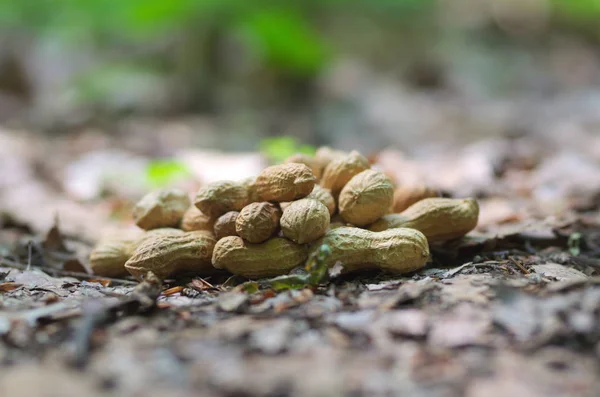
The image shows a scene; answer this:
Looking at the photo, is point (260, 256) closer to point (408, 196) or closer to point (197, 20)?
point (408, 196)

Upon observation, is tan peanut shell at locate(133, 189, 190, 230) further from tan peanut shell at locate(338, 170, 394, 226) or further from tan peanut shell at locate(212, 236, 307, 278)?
tan peanut shell at locate(338, 170, 394, 226)

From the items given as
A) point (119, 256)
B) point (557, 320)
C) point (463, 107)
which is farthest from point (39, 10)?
point (557, 320)

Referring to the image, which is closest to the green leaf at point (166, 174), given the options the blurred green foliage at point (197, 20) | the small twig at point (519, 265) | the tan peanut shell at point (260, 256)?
the tan peanut shell at point (260, 256)

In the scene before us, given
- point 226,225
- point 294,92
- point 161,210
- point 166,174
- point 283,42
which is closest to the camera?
point 226,225

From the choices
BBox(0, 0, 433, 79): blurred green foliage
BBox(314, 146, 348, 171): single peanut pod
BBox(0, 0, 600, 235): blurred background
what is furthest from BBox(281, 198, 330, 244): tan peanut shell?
BBox(0, 0, 433, 79): blurred green foliage

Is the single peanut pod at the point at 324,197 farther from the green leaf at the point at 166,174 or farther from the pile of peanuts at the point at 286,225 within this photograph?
the green leaf at the point at 166,174

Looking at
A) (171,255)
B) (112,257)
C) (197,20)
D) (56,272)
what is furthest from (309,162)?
(197,20)
